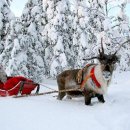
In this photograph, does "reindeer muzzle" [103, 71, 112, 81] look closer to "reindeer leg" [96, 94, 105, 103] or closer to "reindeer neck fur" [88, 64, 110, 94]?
"reindeer neck fur" [88, 64, 110, 94]

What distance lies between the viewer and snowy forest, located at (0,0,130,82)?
21578 mm

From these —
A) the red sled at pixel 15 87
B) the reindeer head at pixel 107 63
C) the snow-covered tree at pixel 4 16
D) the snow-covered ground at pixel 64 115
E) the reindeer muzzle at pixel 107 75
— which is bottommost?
the snow-covered ground at pixel 64 115

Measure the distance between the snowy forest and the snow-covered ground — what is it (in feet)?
42.2

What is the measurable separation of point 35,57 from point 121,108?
53.2 feet

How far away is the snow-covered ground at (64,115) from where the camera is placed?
634 cm

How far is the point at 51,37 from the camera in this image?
2344cm

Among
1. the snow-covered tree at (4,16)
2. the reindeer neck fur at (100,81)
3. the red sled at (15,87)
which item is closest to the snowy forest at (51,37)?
the snow-covered tree at (4,16)

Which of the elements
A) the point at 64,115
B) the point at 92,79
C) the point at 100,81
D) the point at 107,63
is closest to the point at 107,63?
the point at 107,63

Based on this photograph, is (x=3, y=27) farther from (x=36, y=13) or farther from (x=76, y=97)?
(x=76, y=97)

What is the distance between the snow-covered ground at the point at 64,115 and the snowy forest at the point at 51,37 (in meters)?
12.9

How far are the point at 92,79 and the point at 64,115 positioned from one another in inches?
59.9

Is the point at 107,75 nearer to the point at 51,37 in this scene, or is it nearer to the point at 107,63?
the point at 107,63

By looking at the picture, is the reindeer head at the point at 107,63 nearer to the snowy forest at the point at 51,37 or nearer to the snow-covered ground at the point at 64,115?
the snow-covered ground at the point at 64,115

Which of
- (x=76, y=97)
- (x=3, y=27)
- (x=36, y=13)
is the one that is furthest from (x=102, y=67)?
(x=36, y=13)
